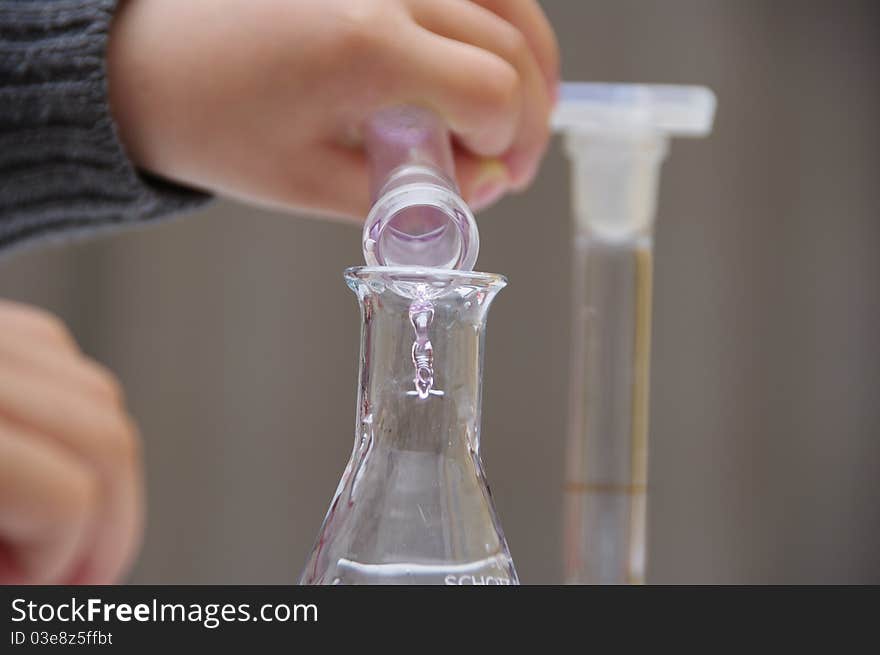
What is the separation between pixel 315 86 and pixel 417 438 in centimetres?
10

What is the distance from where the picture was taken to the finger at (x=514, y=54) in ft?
0.90

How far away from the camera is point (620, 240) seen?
33cm

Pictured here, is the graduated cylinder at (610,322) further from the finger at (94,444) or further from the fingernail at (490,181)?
the finger at (94,444)

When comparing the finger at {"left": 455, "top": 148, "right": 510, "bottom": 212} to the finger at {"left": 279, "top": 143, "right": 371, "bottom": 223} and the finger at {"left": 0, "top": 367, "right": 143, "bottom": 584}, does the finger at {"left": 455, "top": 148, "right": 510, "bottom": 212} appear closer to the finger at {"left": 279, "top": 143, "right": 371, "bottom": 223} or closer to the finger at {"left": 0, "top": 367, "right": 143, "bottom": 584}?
the finger at {"left": 279, "top": 143, "right": 371, "bottom": 223}

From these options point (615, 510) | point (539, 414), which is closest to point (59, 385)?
point (615, 510)

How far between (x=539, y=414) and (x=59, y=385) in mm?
665

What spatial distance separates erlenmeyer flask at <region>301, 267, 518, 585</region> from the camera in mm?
212

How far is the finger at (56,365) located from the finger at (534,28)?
0.19 metres

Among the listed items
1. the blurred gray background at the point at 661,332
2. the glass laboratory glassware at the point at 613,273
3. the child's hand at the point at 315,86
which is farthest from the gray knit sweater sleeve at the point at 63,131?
the blurred gray background at the point at 661,332

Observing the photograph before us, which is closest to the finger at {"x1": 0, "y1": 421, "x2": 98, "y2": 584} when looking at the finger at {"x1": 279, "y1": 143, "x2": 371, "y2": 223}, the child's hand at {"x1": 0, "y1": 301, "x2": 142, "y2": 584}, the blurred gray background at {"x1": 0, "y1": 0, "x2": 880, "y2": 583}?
the child's hand at {"x1": 0, "y1": 301, "x2": 142, "y2": 584}

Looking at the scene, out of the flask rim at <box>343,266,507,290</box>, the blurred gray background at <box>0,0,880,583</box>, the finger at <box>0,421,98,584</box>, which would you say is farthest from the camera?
the blurred gray background at <box>0,0,880,583</box>

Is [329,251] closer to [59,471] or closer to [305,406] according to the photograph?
[305,406]

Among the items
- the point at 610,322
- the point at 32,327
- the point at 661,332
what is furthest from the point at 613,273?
the point at 661,332

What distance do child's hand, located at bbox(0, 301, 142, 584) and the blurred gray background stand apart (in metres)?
0.61
